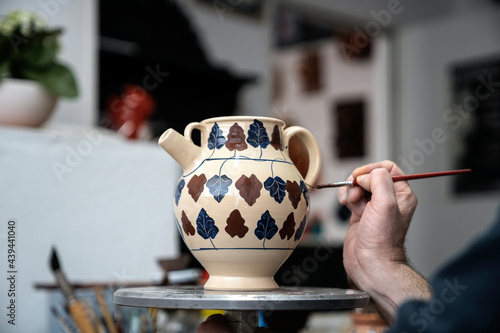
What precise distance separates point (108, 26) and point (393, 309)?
2.10 m

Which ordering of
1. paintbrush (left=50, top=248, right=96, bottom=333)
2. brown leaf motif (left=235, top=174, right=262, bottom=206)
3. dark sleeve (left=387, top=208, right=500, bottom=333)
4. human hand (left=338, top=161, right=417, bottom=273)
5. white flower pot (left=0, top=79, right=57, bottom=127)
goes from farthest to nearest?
white flower pot (left=0, top=79, right=57, bottom=127)
paintbrush (left=50, top=248, right=96, bottom=333)
human hand (left=338, top=161, right=417, bottom=273)
brown leaf motif (left=235, top=174, right=262, bottom=206)
dark sleeve (left=387, top=208, right=500, bottom=333)

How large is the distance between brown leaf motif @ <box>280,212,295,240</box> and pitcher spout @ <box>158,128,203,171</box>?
0.59 ft

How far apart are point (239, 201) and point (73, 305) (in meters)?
0.62

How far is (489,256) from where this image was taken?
1.90ft

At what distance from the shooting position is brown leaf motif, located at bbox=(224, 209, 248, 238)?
87 centimetres

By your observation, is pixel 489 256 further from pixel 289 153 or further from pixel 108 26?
pixel 108 26

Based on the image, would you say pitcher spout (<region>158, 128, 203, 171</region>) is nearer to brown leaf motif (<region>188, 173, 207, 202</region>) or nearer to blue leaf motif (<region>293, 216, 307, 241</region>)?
brown leaf motif (<region>188, 173, 207, 202</region>)

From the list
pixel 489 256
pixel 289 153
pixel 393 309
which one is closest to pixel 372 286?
pixel 393 309

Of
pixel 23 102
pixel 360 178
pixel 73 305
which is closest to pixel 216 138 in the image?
pixel 360 178

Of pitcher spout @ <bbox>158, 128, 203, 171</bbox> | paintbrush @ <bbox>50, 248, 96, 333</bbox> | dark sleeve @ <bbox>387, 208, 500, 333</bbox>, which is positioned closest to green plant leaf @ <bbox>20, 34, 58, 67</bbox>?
paintbrush @ <bbox>50, 248, 96, 333</bbox>

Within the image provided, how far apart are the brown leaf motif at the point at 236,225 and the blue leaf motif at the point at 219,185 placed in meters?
0.03

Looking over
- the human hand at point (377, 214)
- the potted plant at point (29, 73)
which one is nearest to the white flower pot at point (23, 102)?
the potted plant at point (29, 73)

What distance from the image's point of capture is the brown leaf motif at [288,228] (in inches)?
35.6

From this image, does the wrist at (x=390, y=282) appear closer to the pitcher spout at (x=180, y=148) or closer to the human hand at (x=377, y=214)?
the human hand at (x=377, y=214)
